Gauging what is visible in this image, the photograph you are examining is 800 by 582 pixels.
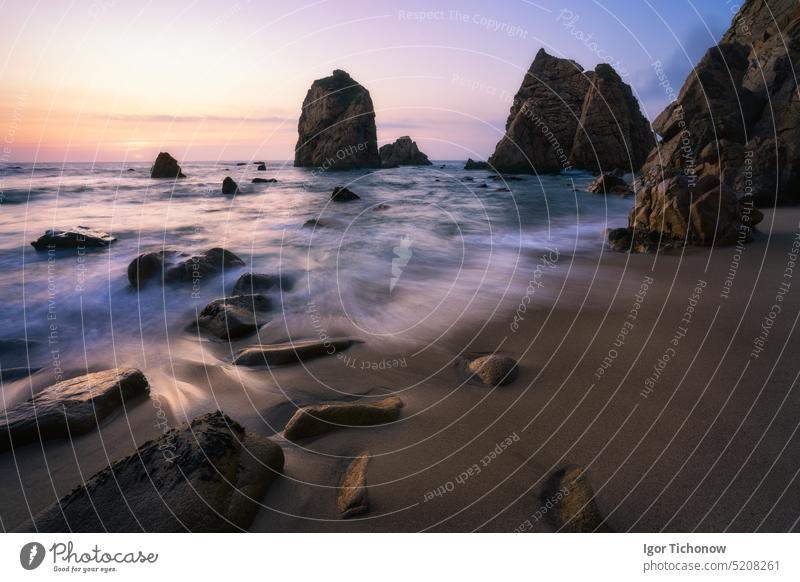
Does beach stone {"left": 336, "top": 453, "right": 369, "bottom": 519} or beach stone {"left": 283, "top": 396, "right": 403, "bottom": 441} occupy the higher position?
beach stone {"left": 283, "top": 396, "right": 403, "bottom": 441}

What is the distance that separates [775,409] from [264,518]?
3.56 metres

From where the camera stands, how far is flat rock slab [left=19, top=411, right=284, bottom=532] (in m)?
2.22

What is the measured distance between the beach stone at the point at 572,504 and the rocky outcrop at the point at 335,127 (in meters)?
52.3

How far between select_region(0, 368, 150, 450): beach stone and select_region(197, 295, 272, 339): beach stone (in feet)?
4.47

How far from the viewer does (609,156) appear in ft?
143

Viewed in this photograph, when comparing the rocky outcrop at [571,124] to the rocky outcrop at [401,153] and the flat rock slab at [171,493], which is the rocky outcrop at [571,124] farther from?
the flat rock slab at [171,493]

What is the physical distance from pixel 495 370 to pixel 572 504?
1429 mm

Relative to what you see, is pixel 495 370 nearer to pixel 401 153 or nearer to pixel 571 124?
pixel 571 124

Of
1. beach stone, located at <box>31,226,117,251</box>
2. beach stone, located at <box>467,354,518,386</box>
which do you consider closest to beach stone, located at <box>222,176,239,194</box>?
beach stone, located at <box>31,226,117,251</box>

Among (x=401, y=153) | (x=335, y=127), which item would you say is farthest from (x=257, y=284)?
(x=401, y=153)

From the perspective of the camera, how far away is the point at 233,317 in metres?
5.23

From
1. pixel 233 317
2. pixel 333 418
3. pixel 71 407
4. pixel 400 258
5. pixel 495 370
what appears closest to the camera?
pixel 333 418

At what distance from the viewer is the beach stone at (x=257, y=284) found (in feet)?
22.2

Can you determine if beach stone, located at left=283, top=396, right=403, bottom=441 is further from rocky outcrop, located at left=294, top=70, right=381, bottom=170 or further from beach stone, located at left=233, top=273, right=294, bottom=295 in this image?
rocky outcrop, located at left=294, top=70, right=381, bottom=170
